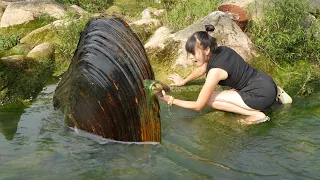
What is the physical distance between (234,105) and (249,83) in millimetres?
390

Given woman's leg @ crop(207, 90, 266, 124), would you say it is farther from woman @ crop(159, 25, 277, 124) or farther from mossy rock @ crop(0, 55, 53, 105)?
mossy rock @ crop(0, 55, 53, 105)

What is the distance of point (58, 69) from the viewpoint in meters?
8.10

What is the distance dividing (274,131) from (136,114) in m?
2.09

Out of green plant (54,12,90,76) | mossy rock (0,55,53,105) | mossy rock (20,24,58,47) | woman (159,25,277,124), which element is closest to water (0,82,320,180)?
woman (159,25,277,124)

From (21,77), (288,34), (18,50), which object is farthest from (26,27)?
(288,34)

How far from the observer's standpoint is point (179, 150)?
187 inches

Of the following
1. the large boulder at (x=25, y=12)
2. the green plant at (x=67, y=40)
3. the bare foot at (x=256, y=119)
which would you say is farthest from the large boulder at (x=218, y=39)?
the large boulder at (x=25, y=12)

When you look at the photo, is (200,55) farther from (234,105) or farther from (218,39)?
(218,39)

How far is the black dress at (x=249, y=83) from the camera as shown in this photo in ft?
17.5

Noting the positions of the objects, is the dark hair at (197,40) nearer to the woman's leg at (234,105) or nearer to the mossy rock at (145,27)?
the woman's leg at (234,105)

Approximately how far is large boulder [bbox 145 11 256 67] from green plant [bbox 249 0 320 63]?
436 mm

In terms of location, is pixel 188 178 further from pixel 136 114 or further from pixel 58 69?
pixel 58 69

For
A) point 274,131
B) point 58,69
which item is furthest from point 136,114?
point 58,69

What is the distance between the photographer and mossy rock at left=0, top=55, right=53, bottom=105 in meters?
6.61
